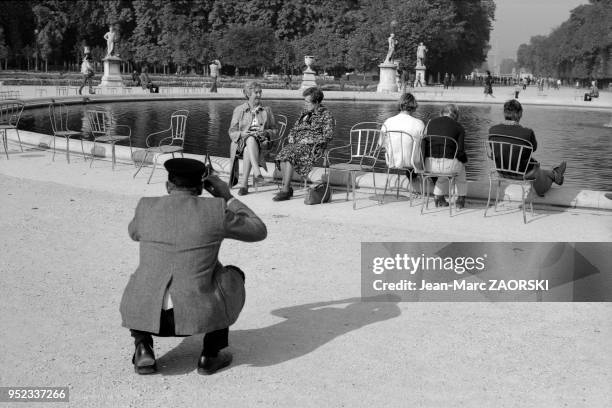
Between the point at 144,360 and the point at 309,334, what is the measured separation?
1188 mm

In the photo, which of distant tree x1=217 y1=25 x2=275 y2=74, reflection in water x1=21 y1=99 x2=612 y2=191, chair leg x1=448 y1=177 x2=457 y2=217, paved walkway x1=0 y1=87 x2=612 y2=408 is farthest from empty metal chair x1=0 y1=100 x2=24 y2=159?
distant tree x1=217 y1=25 x2=275 y2=74

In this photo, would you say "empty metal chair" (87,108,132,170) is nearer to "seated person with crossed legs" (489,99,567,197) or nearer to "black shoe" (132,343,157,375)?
"seated person with crossed legs" (489,99,567,197)

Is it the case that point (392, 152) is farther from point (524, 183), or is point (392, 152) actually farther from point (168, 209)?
point (168, 209)

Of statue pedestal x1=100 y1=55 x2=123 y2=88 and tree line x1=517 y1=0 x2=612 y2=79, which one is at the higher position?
tree line x1=517 y1=0 x2=612 y2=79

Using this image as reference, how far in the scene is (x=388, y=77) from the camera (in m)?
47.3

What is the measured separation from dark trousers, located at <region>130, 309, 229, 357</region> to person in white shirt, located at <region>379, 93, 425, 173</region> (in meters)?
5.25

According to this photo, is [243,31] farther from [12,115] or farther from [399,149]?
[399,149]

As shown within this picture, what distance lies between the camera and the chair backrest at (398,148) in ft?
30.5

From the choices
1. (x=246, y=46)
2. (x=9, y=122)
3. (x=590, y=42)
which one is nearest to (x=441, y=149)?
(x=9, y=122)

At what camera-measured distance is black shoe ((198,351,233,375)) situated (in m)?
4.31

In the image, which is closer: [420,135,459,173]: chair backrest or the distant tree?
[420,135,459,173]: chair backrest

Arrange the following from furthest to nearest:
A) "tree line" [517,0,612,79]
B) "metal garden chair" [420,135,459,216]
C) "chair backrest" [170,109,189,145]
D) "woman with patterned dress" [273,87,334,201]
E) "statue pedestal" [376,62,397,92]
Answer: "tree line" [517,0,612,79]
"statue pedestal" [376,62,397,92]
"chair backrest" [170,109,189,145]
"woman with patterned dress" [273,87,334,201]
"metal garden chair" [420,135,459,216]

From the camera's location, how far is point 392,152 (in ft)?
30.7

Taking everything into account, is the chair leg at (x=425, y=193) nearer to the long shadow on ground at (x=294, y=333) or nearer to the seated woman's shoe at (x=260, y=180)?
Answer: the seated woman's shoe at (x=260, y=180)
